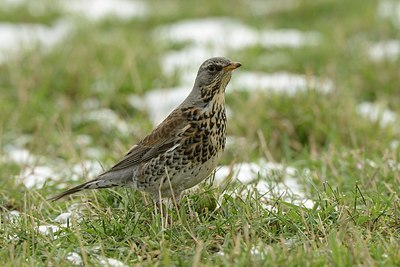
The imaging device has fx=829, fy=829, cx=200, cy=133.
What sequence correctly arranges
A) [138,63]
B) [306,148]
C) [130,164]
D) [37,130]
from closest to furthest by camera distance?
[130,164] < [306,148] < [37,130] < [138,63]

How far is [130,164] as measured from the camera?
216 inches

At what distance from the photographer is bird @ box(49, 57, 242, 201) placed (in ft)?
16.7

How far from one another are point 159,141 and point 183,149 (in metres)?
0.28

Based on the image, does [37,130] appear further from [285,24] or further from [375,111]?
[285,24]

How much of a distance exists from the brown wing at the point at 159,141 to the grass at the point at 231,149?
0.76ft

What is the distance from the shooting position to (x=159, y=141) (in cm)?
535

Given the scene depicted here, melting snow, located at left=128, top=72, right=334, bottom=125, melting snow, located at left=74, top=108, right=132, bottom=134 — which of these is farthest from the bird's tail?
melting snow, located at left=128, top=72, right=334, bottom=125

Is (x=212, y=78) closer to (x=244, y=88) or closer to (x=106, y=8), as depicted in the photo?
(x=244, y=88)

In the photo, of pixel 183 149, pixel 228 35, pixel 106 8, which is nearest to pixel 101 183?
pixel 183 149

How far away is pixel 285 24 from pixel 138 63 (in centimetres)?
322

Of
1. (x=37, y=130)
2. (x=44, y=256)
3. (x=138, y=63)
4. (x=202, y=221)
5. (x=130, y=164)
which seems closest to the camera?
(x=44, y=256)

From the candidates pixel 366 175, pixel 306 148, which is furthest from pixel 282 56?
pixel 366 175

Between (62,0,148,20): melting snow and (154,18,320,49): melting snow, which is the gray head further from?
(62,0,148,20): melting snow

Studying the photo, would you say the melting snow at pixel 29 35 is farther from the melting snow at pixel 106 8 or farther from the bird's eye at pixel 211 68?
the bird's eye at pixel 211 68
